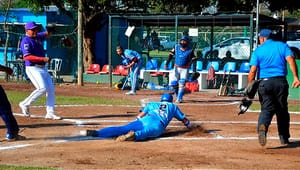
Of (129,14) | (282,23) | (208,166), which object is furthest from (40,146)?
(282,23)

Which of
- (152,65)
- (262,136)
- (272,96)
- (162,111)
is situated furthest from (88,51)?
(262,136)

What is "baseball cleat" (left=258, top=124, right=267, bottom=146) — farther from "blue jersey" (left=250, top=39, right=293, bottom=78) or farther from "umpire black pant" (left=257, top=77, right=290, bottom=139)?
"blue jersey" (left=250, top=39, right=293, bottom=78)

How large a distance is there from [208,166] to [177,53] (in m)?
Result: 10.1

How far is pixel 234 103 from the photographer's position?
18625mm

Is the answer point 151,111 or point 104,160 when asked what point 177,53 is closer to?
point 151,111

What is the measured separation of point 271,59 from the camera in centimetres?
1026

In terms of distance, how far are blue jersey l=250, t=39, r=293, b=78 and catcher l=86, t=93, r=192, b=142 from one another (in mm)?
1767

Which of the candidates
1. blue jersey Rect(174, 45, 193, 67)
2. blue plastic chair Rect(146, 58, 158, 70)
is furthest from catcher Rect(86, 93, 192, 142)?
blue plastic chair Rect(146, 58, 158, 70)

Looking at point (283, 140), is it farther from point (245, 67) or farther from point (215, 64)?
point (215, 64)

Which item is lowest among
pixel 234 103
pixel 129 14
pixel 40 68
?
pixel 234 103

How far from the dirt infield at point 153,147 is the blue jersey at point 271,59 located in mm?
1198

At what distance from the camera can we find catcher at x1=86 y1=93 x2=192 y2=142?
420 inches

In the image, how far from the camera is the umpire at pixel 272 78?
1016 cm

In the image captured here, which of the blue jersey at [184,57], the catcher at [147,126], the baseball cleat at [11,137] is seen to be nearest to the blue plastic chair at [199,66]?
the blue jersey at [184,57]
